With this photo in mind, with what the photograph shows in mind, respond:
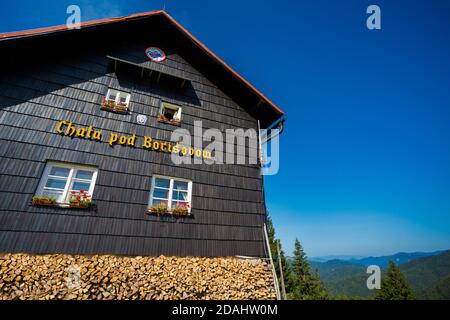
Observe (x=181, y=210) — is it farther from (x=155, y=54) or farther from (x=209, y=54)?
(x=209, y=54)

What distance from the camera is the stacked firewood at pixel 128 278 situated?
4.77 metres

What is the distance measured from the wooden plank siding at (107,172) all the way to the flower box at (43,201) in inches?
5.7

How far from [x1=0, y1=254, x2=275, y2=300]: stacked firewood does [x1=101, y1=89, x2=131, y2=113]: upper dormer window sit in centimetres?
507

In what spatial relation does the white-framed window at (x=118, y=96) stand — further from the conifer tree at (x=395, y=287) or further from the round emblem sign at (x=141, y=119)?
the conifer tree at (x=395, y=287)

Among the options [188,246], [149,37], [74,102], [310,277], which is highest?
[149,37]

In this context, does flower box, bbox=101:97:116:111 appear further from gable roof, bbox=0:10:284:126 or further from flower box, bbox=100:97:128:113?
gable roof, bbox=0:10:284:126

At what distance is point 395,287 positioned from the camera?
41.6m

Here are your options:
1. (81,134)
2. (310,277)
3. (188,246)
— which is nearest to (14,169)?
(81,134)

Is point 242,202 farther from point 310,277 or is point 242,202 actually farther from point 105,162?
point 310,277

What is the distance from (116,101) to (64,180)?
3399 mm

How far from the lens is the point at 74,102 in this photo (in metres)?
7.41

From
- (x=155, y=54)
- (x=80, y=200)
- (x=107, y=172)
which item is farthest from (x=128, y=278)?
(x=155, y=54)

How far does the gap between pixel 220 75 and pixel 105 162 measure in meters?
6.85

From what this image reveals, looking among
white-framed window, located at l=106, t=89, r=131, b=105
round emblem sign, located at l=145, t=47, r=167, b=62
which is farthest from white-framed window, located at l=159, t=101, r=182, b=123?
round emblem sign, located at l=145, t=47, r=167, b=62
